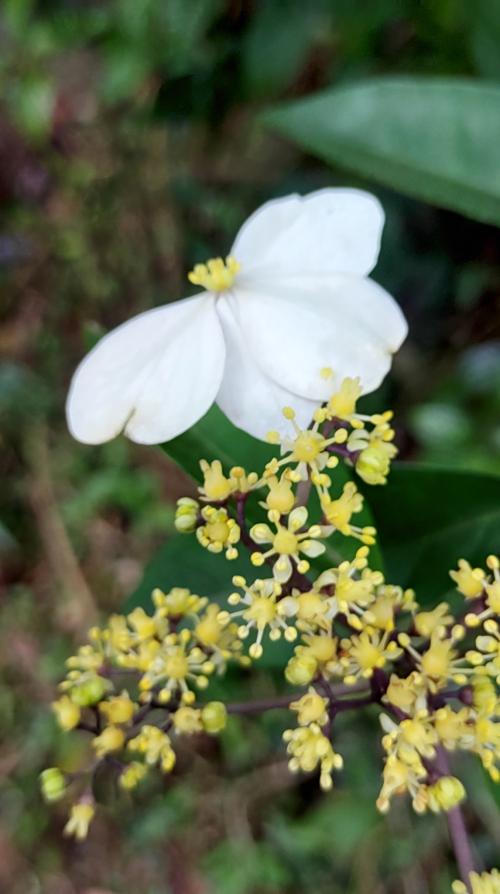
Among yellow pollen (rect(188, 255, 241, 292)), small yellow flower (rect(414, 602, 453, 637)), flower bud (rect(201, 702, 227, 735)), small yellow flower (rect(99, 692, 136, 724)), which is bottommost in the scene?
flower bud (rect(201, 702, 227, 735))

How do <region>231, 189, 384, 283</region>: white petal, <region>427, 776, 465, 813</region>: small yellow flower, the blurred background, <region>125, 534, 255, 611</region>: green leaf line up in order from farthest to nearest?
the blurred background → <region>125, 534, 255, 611</region>: green leaf → <region>231, 189, 384, 283</region>: white petal → <region>427, 776, 465, 813</region>: small yellow flower

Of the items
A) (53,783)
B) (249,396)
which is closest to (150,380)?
(249,396)

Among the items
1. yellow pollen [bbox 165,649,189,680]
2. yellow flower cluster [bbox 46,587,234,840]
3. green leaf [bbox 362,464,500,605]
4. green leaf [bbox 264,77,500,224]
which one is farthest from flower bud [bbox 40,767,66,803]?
green leaf [bbox 264,77,500,224]

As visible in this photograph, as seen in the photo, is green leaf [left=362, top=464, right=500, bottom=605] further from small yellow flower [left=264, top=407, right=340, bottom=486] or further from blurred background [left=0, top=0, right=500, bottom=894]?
blurred background [left=0, top=0, right=500, bottom=894]

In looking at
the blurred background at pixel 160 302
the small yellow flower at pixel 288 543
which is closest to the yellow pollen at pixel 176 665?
the small yellow flower at pixel 288 543

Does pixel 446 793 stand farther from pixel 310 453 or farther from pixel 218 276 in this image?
pixel 218 276

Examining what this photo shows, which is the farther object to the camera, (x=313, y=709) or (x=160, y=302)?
(x=160, y=302)

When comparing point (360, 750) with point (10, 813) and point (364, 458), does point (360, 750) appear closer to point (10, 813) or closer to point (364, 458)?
point (10, 813)
